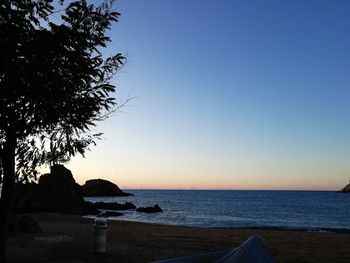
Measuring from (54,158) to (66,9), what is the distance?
3.29 meters

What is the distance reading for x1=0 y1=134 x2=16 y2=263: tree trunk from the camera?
9680 mm

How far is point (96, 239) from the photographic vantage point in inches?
545

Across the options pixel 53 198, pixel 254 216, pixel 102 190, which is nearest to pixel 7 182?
pixel 53 198

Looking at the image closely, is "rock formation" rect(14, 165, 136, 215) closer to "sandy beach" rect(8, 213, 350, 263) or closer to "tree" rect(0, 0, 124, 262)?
"sandy beach" rect(8, 213, 350, 263)

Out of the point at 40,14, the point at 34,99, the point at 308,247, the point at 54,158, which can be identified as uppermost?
the point at 40,14

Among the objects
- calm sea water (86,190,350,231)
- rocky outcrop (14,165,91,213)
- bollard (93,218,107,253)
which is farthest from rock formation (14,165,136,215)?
bollard (93,218,107,253)

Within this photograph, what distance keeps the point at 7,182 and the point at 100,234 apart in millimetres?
4588

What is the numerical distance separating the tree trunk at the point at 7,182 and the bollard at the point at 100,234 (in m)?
3.75

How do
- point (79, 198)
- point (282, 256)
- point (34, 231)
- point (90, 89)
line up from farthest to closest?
point (79, 198) → point (34, 231) → point (282, 256) → point (90, 89)

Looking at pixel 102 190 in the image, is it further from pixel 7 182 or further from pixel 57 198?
pixel 7 182

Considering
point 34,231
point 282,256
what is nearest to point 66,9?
point 282,256

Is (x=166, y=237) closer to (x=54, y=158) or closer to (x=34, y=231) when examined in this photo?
(x=34, y=231)

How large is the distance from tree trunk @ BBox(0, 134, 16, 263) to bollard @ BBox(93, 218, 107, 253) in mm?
3750

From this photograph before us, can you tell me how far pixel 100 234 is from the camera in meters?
13.7
